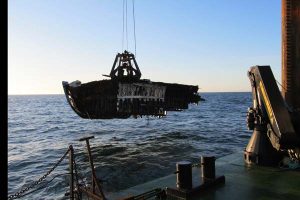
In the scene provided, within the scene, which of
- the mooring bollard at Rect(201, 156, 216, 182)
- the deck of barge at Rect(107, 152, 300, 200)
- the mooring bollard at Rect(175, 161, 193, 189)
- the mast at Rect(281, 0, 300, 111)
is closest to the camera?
the deck of barge at Rect(107, 152, 300, 200)

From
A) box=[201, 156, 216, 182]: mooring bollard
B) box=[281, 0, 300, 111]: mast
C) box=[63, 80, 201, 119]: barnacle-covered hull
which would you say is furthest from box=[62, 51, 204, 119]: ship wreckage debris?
box=[201, 156, 216, 182]: mooring bollard

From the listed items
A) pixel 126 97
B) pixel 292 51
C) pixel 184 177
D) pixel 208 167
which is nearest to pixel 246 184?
pixel 208 167

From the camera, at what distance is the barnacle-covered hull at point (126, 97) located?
26.0 metres

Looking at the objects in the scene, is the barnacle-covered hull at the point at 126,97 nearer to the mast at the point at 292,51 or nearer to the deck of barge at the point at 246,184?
the mast at the point at 292,51

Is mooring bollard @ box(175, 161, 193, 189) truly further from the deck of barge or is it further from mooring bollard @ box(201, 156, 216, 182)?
mooring bollard @ box(201, 156, 216, 182)

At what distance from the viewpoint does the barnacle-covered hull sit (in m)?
26.0

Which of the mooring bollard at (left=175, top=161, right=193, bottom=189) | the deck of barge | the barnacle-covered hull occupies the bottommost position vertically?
the deck of barge

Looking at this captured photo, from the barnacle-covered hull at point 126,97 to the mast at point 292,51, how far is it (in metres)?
13.1

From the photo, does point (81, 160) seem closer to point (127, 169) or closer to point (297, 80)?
point (127, 169)

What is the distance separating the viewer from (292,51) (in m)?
13.2

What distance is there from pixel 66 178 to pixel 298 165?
575 inches

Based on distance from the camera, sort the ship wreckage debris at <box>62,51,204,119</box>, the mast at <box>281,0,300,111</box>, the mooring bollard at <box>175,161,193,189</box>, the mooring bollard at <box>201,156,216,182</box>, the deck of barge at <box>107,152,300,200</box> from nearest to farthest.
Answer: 1. the deck of barge at <box>107,152,300,200</box>
2. the mooring bollard at <box>175,161,193,189</box>
3. the mooring bollard at <box>201,156,216,182</box>
4. the mast at <box>281,0,300,111</box>
5. the ship wreckage debris at <box>62,51,204,119</box>

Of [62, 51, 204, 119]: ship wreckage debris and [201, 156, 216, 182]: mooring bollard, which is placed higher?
[62, 51, 204, 119]: ship wreckage debris
